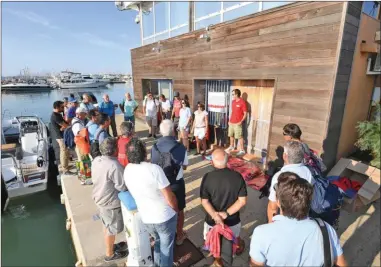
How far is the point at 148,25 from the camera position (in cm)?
927

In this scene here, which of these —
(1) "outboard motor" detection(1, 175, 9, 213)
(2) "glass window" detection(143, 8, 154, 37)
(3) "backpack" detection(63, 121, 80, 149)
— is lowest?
(1) "outboard motor" detection(1, 175, 9, 213)

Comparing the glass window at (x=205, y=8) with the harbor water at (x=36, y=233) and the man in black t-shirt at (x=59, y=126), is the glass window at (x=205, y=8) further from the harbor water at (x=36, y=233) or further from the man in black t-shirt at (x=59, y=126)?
the harbor water at (x=36, y=233)

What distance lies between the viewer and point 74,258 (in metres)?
3.73

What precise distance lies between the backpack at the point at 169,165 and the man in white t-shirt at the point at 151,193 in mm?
444

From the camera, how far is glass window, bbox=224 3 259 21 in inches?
197

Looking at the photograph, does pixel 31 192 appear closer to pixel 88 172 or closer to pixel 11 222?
pixel 11 222

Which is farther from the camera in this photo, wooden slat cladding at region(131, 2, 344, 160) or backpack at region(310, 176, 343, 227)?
wooden slat cladding at region(131, 2, 344, 160)

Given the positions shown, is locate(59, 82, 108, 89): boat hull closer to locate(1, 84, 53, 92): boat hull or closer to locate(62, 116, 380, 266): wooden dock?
locate(1, 84, 53, 92): boat hull

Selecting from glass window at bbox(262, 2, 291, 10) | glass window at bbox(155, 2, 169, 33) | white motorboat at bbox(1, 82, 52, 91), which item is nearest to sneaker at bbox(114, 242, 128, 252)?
glass window at bbox(262, 2, 291, 10)

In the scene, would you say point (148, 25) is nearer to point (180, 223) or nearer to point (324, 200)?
point (180, 223)

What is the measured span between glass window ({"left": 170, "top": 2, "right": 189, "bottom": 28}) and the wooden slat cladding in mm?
1220

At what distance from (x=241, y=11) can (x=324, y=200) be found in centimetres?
481

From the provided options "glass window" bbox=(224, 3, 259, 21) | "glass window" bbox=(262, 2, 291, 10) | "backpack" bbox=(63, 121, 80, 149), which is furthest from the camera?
"glass window" bbox=(224, 3, 259, 21)

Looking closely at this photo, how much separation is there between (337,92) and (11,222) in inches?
284
